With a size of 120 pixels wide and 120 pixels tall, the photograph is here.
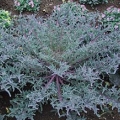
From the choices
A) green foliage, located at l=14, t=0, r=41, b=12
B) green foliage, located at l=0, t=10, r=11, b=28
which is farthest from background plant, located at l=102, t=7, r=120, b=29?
green foliage, located at l=0, t=10, r=11, b=28

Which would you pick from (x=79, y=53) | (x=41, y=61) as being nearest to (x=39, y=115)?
(x=41, y=61)

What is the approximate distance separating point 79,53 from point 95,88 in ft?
1.22

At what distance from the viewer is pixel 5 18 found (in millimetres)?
3633

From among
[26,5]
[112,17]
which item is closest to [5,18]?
[26,5]

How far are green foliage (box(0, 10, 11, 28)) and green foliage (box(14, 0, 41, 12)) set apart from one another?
237 mm

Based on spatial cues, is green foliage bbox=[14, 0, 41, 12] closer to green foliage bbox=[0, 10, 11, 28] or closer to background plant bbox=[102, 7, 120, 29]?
green foliage bbox=[0, 10, 11, 28]

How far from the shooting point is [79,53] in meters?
2.85

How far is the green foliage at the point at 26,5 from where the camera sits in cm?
388

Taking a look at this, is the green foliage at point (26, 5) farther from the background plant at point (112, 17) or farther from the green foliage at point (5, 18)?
the background plant at point (112, 17)

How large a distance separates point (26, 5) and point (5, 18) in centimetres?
40

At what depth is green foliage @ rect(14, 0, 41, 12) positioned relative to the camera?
153 inches

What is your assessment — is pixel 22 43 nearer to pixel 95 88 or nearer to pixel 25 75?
pixel 25 75

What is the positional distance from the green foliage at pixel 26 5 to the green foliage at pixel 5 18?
237 mm

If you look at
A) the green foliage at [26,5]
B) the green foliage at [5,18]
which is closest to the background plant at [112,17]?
the green foliage at [26,5]
